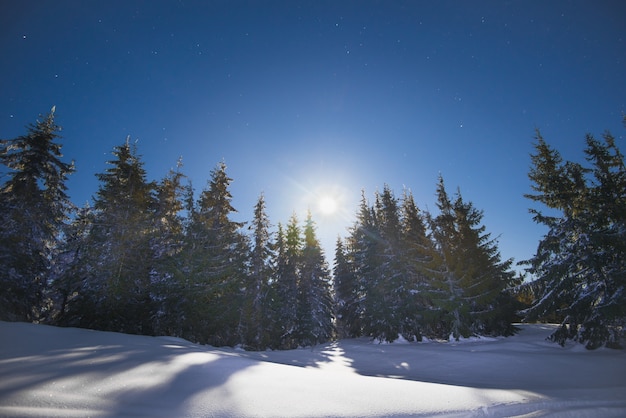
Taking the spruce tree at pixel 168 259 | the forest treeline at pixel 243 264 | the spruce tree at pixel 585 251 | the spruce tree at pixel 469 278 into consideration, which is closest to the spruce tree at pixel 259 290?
the forest treeline at pixel 243 264

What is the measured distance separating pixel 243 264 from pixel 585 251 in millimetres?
21562

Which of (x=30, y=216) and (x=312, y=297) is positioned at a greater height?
(x=30, y=216)

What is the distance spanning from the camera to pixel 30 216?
15.3 meters

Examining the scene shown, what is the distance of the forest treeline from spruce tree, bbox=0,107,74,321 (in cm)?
7

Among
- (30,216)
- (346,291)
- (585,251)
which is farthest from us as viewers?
(346,291)

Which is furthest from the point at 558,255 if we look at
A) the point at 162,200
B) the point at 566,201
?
the point at 162,200

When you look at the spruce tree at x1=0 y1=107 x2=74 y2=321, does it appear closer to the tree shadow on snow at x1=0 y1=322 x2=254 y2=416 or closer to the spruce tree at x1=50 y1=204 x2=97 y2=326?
the spruce tree at x1=50 y1=204 x2=97 y2=326

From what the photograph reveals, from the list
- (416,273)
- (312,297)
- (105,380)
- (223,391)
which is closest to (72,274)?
(105,380)

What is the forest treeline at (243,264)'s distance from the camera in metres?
12.2

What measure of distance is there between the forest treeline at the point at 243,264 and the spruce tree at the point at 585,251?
0.05m

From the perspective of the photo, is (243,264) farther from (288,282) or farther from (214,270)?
(288,282)

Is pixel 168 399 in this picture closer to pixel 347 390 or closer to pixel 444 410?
pixel 347 390

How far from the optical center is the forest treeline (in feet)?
40.2

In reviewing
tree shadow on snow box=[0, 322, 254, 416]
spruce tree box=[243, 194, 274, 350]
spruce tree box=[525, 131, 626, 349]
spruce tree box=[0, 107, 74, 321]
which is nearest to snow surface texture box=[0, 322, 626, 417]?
tree shadow on snow box=[0, 322, 254, 416]
